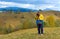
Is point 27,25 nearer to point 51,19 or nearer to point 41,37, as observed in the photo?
point 51,19

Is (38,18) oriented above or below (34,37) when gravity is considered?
above

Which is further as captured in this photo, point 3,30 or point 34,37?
point 3,30

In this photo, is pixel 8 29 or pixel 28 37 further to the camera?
pixel 8 29

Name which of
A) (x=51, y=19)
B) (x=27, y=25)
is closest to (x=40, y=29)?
(x=27, y=25)

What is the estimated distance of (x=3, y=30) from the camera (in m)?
48.8

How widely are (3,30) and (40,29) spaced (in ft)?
86.3

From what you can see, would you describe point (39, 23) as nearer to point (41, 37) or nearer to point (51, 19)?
point (41, 37)

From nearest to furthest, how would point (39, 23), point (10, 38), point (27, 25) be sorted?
point (39, 23)
point (10, 38)
point (27, 25)

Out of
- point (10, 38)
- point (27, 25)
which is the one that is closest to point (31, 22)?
point (27, 25)

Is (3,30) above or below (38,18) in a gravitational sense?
below

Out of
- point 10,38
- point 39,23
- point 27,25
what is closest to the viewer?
point 39,23

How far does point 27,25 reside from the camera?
4738 cm

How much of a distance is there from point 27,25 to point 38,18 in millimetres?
24914

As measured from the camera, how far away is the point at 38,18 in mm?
22516
